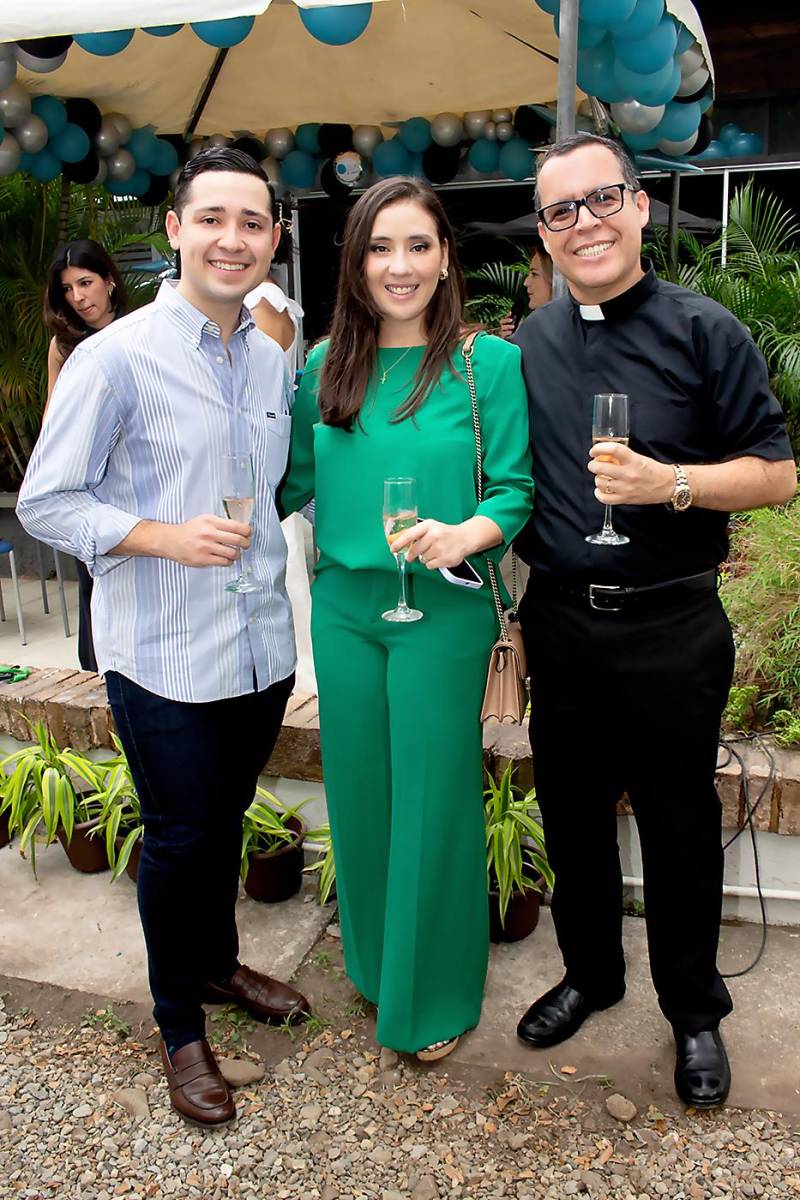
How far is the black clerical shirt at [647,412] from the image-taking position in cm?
215

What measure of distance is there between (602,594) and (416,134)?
500 centimetres

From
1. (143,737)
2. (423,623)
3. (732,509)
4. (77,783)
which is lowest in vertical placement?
(77,783)

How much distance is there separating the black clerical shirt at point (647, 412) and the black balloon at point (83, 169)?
435 centimetres

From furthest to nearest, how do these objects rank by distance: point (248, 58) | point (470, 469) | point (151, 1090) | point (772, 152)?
point (772, 152)
point (248, 58)
point (151, 1090)
point (470, 469)

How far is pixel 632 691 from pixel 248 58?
495 centimetres

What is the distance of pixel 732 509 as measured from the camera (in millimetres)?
2152

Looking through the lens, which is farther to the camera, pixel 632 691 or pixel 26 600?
pixel 26 600

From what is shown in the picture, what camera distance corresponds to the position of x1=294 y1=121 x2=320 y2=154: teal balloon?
644 cm

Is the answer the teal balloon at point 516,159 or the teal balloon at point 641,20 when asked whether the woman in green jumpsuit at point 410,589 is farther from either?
the teal balloon at point 516,159

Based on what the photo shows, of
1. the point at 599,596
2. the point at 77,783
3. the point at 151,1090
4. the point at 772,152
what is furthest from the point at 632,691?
the point at 772,152

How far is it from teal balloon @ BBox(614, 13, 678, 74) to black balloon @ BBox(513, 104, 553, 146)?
2338mm

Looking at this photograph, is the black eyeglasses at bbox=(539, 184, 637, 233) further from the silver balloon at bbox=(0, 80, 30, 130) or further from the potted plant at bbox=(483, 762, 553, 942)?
the silver balloon at bbox=(0, 80, 30, 130)

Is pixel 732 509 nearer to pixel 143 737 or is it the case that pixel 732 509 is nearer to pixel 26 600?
pixel 143 737

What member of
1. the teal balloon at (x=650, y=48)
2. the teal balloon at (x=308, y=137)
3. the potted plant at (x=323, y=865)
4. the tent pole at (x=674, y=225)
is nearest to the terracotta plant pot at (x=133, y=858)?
the potted plant at (x=323, y=865)
